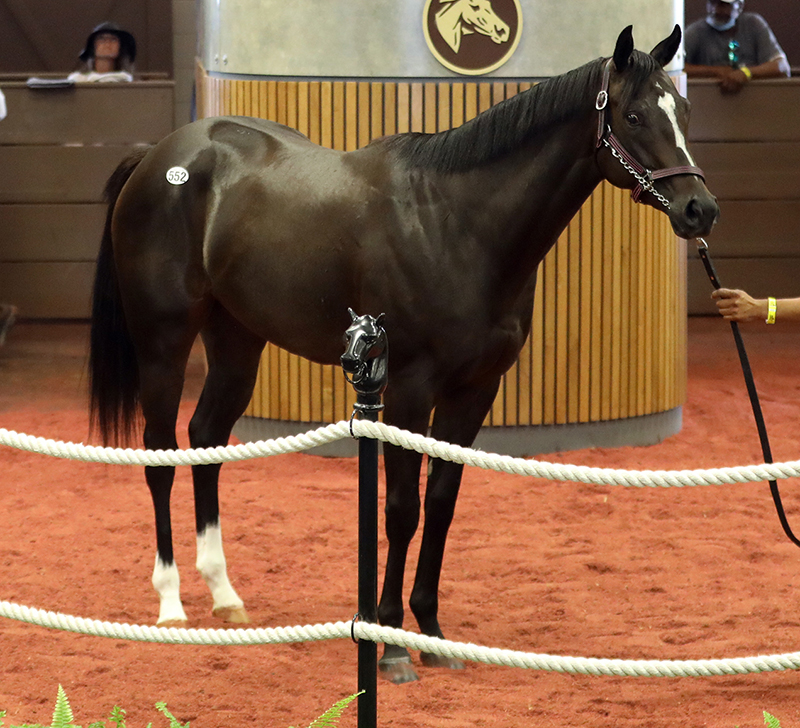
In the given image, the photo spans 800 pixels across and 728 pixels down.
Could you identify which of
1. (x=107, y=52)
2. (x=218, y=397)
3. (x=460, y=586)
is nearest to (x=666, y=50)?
(x=218, y=397)

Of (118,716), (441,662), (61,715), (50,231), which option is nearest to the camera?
(61,715)

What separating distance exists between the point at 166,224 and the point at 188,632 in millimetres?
1679

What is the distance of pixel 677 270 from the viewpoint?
6.71 metres

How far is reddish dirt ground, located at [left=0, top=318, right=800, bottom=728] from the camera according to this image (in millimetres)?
3434

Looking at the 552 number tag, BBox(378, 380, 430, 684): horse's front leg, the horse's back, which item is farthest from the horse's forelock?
the 552 number tag

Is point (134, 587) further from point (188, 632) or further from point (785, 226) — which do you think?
point (785, 226)

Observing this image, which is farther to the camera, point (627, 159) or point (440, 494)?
point (440, 494)

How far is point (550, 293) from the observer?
6262 millimetres

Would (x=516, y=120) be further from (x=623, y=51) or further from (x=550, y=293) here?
(x=550, y=293)

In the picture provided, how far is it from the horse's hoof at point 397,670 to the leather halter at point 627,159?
61.9 inches

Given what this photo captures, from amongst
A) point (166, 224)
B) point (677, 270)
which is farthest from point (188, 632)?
point (677, 270)

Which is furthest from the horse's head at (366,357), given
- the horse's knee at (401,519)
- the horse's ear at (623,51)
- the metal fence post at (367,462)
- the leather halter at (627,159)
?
the horse's ear at (623,51)

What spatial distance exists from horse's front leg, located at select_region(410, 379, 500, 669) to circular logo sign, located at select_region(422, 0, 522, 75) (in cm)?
257

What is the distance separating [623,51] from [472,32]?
2651 millimetres
